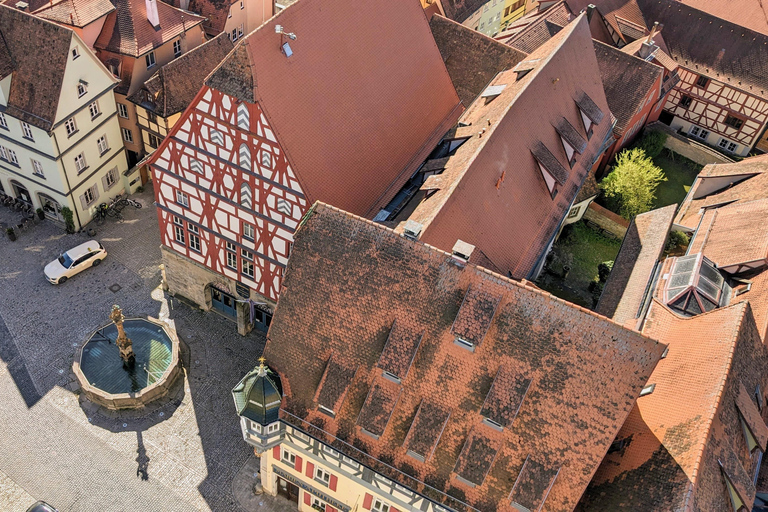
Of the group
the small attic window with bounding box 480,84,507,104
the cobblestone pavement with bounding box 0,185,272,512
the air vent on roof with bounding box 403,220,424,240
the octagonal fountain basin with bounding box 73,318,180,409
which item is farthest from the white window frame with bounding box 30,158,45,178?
the air vent on roof with bounding box 403,220,424,240

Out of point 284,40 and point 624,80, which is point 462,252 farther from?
point 624,80

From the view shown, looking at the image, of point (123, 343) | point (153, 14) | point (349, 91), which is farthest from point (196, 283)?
point (153, 14)

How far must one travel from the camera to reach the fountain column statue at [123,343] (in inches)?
1201

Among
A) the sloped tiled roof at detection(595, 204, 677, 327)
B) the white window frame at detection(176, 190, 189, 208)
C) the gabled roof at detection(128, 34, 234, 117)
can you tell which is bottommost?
the sloped tiled roof at detection(595, 204, 677, 327)

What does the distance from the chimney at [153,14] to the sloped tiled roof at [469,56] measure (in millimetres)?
16617

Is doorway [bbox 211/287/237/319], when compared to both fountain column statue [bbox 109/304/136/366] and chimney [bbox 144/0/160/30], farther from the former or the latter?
chimney [bbox 144/0/160/30]

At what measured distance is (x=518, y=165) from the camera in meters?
31.4

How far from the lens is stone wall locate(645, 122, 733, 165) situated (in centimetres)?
5175

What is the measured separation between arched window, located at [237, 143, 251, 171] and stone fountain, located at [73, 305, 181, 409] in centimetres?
885

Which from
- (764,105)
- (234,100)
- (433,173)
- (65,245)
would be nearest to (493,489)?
(433,173)

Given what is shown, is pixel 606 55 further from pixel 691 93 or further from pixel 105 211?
pixel 105 211

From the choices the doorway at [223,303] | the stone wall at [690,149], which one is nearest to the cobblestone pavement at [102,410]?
the doorway at [223,303]

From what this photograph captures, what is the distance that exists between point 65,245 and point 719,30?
48.9 m

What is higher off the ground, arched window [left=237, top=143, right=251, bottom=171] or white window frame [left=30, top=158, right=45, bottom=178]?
arched window [left=237, top=143, right=251, bottom=171]
